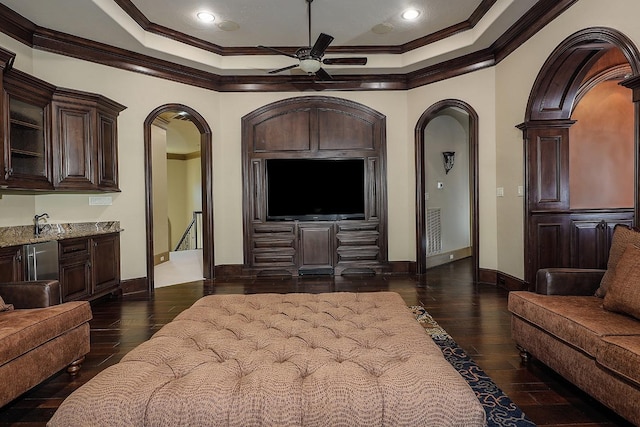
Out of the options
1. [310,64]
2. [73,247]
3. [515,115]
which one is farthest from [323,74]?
[73,247]

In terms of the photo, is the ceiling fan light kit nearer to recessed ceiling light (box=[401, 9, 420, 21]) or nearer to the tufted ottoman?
recessed ceiling light (box=[401, 9, 420, 21])

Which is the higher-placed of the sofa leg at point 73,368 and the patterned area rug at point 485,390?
the sofa leg at point 73,368

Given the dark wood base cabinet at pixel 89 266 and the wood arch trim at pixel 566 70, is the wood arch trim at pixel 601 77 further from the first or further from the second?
the dark wood base cabinet at pixel 89 266

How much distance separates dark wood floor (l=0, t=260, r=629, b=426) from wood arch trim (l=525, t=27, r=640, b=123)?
2.17 metres

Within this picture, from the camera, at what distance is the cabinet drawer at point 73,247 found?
397 centimetres

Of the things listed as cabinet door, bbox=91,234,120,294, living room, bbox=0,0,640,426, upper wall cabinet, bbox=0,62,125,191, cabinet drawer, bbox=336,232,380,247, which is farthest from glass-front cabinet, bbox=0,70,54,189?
cabinet drawer, bbox=336,232,380,247

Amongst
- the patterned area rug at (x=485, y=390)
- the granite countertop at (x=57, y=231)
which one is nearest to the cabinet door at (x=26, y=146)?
the granite countertop at (x=57, y=231)

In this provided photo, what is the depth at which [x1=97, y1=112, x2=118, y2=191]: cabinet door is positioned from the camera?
4.60m

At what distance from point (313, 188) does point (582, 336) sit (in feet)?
15.1

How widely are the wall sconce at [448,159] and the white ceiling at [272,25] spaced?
201 centimetres

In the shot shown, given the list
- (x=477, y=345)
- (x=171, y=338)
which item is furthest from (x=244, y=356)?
(x=477, y=345)

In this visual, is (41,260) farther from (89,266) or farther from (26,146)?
(26,146)

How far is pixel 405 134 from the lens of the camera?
630 cm

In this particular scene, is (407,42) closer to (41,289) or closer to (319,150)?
(319,150)
